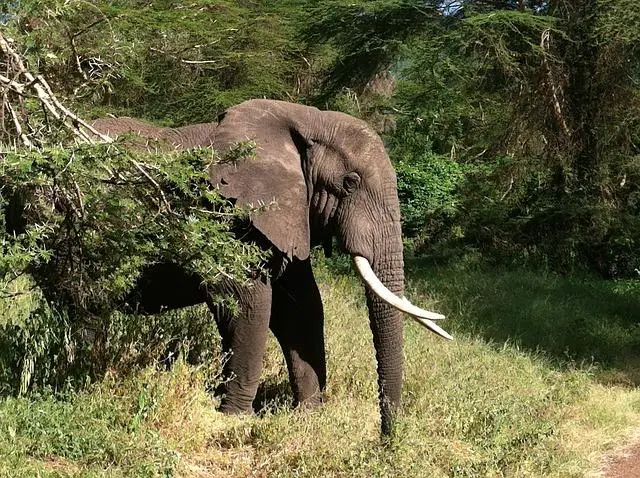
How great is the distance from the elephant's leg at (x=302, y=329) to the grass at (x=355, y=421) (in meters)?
0.25

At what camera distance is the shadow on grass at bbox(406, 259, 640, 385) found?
978 cm

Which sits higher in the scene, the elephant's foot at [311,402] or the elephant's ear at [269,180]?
the elephant's ear at [269,180]

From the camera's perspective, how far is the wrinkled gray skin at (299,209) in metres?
6.03

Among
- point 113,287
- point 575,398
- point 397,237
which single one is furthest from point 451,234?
point 113,287

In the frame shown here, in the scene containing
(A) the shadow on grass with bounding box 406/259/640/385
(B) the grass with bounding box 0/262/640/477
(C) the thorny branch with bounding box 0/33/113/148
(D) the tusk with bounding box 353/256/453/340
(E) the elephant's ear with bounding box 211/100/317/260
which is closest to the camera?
(C) the thorny branch with bounding box 0/33/113/148

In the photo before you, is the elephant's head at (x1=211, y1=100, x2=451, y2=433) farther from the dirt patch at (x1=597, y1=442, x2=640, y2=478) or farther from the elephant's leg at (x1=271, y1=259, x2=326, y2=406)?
the dirt patch at (x1=597, y1=442, x2=640, y2=478)

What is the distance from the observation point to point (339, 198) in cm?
617

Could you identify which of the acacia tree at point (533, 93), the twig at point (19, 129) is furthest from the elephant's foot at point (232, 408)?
the acacia tree at point (533, 93)

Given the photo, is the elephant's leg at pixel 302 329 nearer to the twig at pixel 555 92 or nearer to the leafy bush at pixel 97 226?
the leafy bush at pixel 97 226

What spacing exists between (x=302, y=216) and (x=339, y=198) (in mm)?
303

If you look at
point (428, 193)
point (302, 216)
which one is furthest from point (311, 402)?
point (428, 193)

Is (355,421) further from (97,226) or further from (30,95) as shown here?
(30,95)

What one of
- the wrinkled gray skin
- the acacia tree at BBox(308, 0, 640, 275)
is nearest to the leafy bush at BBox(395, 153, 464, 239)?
the acacia tree at BBox(308, 0, 640, 275)

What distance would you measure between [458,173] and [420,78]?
3795 millimetres
